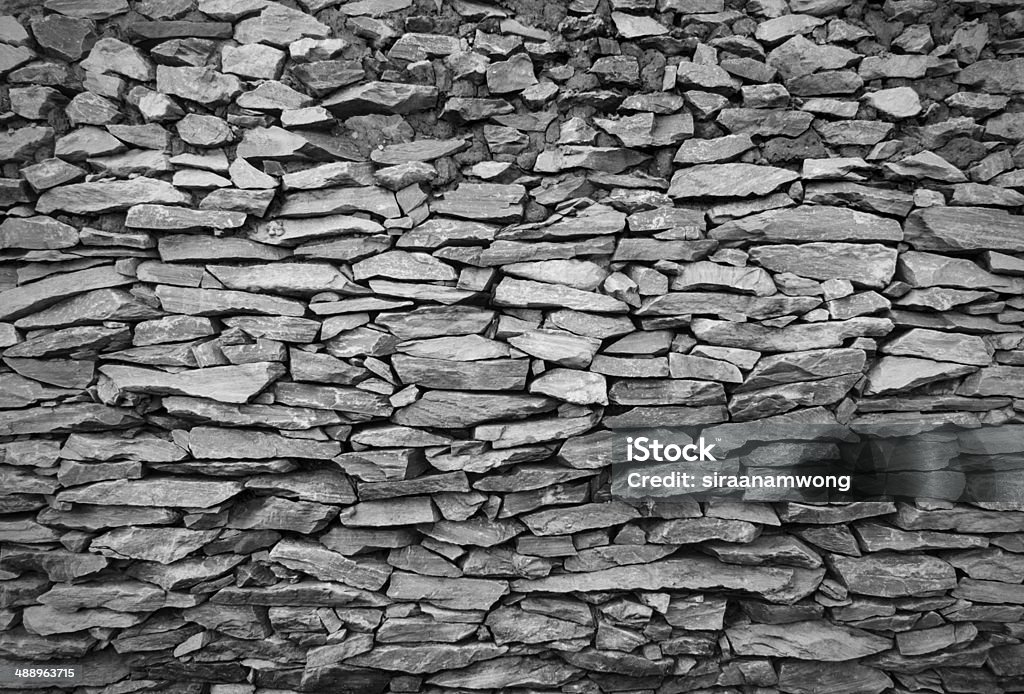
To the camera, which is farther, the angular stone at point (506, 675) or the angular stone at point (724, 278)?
the angular stone at point (506, 675)

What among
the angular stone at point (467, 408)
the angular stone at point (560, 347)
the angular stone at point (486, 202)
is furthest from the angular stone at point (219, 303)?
the angular stone at point (560, 347)

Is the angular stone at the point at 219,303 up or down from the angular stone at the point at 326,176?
down

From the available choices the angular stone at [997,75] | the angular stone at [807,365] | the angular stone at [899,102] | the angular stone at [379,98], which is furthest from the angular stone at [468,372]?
the angular stone at [997,75]

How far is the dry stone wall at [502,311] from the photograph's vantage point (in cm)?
288

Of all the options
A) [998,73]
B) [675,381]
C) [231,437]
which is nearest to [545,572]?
[675,381]

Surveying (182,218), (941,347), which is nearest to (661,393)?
(941,347)

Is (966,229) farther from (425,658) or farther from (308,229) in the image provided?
(425,658)

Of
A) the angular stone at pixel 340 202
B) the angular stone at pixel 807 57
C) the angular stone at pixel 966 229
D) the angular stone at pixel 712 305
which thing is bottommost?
the angular stone at pixel 712 305

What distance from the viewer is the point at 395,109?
2.92 meters

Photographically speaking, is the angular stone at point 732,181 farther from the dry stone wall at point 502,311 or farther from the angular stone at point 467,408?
the angular stone at point 467,408

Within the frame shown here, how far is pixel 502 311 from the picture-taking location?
2.96 metres

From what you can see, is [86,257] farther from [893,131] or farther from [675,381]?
[893,131]

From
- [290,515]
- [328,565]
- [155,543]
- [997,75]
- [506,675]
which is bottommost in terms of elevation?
[506,675]

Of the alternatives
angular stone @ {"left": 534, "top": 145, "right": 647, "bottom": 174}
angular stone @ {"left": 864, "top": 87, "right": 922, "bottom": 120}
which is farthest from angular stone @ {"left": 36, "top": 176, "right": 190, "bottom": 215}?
angular stone @ {"left": 864, "top": 87, "right": 922, "bottom": 120}
